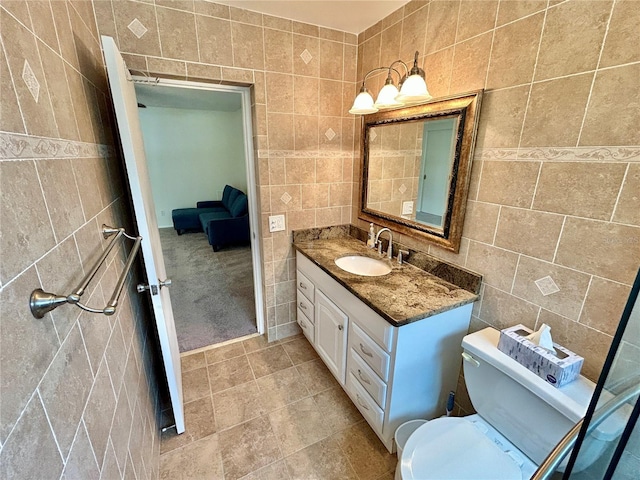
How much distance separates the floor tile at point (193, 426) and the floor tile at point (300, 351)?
25.8 inches

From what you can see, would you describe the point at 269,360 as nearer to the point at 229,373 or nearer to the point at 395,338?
the point at 229,373

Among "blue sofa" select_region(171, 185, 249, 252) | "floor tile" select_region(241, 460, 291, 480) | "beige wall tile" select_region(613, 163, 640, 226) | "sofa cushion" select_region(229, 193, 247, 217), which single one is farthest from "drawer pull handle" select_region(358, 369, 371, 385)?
"sofa cushion" select_region(229, 193, 247, 217)

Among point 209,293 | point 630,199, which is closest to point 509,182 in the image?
point 630,199

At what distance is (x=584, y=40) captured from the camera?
97 centimetres

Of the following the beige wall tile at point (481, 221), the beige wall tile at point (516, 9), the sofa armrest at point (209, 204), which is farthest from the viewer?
the sofa armrest at point (209, 204)

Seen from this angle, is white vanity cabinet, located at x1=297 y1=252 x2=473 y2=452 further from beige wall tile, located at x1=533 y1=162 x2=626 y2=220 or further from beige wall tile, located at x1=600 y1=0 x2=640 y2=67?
beige wall tile, located at x1=600 y1=0 x2=640 y2=67

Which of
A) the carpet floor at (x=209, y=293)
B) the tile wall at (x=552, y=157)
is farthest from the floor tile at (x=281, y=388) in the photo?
the tile wall at (x=552, y=157)

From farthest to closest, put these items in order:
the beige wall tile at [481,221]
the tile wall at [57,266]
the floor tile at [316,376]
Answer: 1. the floor tile at [316,376]
2. the beige wall tile at [481,221]
3. the tile wall at [57,266]

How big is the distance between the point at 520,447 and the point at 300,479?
99 centimetres

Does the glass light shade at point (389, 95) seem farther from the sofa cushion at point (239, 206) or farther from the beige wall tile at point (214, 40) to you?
the sofa cushion at point (239, 206)

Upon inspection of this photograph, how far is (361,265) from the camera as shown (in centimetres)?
198

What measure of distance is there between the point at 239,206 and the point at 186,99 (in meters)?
1.79

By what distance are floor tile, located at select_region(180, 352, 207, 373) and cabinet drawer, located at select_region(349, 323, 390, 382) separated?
4.12ft

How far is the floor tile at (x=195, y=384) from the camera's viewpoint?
1.88 m
